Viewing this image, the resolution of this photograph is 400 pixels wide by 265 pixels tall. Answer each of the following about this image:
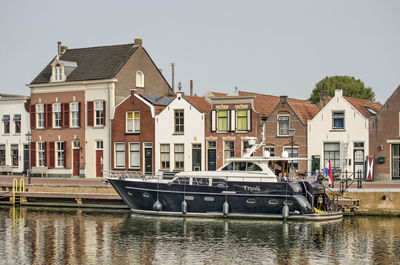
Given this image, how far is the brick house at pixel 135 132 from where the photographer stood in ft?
183

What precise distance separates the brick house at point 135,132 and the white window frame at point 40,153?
7.06 m

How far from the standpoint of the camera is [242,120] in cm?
5225

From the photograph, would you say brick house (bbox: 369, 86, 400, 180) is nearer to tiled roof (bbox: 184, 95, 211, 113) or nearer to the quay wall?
the quay wall

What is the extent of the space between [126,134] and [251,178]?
788 inches

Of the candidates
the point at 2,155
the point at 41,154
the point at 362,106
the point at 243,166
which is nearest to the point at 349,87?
the point at 362,106

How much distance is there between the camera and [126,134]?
56844 millimetres

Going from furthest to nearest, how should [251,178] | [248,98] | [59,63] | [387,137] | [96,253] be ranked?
[59,63] < [248,98] < [387,137] < [251,178] < [96,253]

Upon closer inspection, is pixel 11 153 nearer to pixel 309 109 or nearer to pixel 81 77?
pixel 81 77

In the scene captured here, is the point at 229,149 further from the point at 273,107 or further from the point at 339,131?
the point at 339,131

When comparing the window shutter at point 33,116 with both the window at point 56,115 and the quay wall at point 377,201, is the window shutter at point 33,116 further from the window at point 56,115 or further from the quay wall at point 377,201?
the quay wall at point 377,201

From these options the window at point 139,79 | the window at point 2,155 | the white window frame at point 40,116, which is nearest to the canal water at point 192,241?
the window at point 139,79

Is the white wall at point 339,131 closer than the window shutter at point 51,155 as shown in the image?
Yes

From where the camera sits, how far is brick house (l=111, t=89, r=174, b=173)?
55.8 m

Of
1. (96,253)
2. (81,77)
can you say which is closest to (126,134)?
(81,77)
